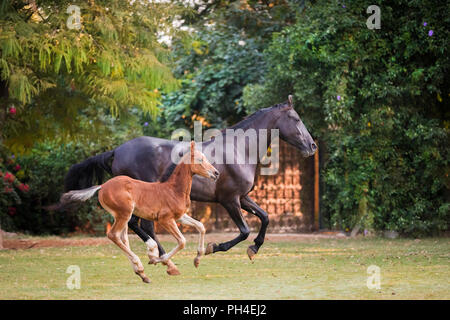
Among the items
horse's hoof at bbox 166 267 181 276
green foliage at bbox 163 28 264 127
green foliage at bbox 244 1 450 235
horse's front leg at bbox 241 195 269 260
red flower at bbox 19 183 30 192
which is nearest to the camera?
horse's hoof at bbox 166 267 181 276

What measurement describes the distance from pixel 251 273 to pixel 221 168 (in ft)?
5.13

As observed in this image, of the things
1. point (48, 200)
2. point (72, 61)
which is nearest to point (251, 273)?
point (72, 61)

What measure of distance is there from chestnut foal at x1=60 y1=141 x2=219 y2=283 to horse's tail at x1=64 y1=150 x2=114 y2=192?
261 cm

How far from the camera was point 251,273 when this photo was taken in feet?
30.7

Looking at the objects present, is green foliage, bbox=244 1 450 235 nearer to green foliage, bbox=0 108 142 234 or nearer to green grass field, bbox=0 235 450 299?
green grass field, bbox=0 235 450 299

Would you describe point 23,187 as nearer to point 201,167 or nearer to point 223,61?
point 223,61

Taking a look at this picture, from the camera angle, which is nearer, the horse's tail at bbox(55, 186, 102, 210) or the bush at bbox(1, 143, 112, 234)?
the horse's tail at bbox(55, 186, 102, 210)

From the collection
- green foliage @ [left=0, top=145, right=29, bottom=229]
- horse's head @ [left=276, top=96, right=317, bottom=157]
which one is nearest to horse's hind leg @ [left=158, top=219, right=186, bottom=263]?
horse's head @ [left=276, top=96, right=317, bottom=157]

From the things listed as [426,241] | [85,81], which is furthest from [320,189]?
[85,81]

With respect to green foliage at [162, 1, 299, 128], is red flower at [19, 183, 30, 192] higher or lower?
lower

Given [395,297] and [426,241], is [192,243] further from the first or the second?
[395,297]

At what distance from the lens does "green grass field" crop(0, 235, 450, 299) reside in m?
7.42

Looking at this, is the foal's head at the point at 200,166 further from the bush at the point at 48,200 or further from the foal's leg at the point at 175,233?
the bush at the point at 48,200

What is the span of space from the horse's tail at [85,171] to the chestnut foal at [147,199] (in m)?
2.61
